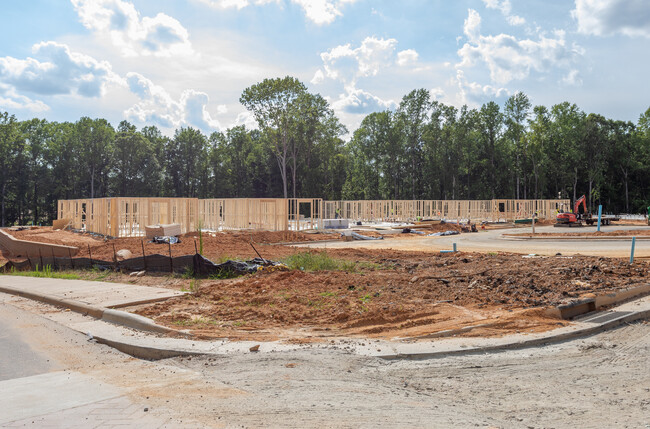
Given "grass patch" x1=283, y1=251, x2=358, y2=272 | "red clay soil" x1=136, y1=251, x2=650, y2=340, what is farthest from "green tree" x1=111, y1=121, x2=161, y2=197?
"red clay soil" x1=136, y1=251, x2=650, y2=340

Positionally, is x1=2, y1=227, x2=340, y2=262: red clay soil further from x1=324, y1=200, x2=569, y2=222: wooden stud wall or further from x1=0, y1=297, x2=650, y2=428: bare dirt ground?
x1=324, y1=200, x2=569, y2=222: wooden stud wall

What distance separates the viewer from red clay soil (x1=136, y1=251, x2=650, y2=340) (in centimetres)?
746

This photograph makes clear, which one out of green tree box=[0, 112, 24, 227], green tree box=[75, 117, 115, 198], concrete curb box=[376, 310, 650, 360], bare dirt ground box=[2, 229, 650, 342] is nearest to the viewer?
concrete curb box=[376, 310, 650, 360]

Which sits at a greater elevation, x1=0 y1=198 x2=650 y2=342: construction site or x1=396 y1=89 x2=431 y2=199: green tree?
x1=396 y1=89 x2=431 y2=199: green tree

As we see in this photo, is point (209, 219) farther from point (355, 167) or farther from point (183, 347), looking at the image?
point (355, 167)

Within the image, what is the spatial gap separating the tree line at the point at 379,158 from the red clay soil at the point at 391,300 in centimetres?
5735

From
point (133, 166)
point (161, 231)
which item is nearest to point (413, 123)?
point (133, 166)

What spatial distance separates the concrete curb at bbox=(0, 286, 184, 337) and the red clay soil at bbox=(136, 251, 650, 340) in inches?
11.3

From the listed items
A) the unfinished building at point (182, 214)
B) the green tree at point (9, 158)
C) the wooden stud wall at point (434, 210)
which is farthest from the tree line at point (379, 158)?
the unfinished building at point (182, 214)

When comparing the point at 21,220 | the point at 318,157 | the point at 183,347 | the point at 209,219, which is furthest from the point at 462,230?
the point at 21,220

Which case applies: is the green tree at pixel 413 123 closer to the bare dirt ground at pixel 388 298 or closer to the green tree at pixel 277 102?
the green tree at pixel 277 102

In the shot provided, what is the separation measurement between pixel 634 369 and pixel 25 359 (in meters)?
6.93

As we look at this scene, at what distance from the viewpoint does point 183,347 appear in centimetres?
648

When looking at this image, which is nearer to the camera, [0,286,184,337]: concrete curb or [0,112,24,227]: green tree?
[0,286,184,337]: concrete curb
